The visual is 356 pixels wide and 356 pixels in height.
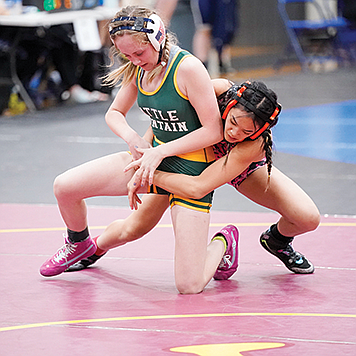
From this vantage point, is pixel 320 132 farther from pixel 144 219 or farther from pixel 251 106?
pixel 251 106

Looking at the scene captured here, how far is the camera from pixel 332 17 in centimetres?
1356

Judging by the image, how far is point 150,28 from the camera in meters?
2.56

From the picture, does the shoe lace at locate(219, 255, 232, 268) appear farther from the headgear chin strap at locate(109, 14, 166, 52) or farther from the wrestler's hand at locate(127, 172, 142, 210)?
the headgear chin strap at locate(109, 14, 166, 52)

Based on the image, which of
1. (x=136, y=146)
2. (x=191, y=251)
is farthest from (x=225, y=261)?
(x=136, y=146)

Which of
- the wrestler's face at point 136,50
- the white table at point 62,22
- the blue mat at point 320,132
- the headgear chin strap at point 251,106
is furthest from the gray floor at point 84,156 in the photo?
the wrestler's face at point 136,50

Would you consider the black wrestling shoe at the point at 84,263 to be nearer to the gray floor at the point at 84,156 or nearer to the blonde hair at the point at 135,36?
the blonde hair at the point at 135,36

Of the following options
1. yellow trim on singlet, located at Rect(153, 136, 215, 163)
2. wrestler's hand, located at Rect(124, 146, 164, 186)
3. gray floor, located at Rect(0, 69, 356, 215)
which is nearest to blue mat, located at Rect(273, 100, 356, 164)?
gray floor, located at Rect(0, 69, 356, 215)

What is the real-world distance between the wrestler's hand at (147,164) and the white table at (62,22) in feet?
18.4

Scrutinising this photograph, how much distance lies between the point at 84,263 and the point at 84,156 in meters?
2.90

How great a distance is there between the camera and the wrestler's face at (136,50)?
2561 millimetres

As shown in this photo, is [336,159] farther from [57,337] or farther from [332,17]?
[332,17]

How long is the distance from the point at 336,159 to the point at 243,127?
3.25 metres

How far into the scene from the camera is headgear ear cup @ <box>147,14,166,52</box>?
2572 millimetres

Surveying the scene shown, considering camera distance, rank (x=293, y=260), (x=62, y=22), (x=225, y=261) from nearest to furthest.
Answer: (x=225, y=261), (x=293, y=260), (x=62, y=22)
